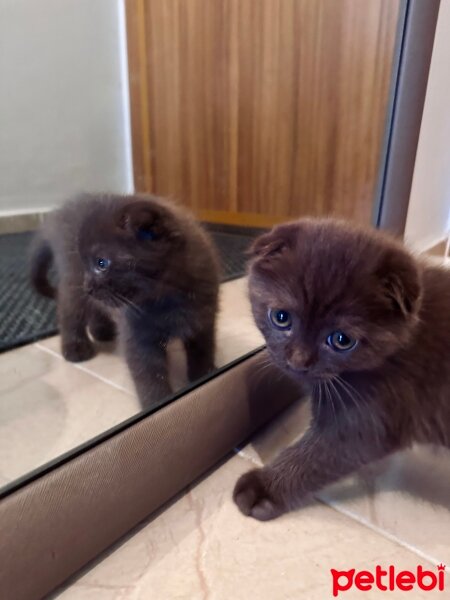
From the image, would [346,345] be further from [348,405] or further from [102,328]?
[102,328]

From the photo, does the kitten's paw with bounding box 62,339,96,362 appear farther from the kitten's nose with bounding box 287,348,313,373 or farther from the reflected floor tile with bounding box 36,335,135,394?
the kitten's nose with bounding box 287,348,313,373

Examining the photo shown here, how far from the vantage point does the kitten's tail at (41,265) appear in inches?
43.8

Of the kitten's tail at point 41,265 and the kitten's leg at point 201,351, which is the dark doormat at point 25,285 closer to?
the kitten's tail at point 41,265

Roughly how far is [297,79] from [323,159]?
0.22m

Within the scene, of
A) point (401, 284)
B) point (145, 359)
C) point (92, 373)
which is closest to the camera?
point (401, 284)

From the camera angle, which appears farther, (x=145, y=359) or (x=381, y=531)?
(x=145, y=359)

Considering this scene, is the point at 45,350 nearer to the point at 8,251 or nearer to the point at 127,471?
the point at 8,251

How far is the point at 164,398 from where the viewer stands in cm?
80

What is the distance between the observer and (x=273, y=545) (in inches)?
25.9

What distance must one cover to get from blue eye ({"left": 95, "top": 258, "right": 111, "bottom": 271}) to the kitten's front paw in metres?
0.41

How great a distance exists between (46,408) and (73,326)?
0.95 feet

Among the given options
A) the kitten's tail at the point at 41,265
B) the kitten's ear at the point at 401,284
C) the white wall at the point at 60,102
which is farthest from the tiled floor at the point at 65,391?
the white wall at the point at 60,102

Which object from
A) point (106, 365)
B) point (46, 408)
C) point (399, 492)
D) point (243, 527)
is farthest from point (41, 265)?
point (399, 492)

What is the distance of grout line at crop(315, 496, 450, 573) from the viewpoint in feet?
2.11
